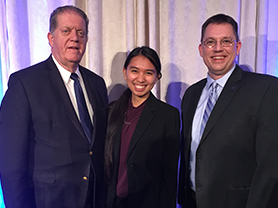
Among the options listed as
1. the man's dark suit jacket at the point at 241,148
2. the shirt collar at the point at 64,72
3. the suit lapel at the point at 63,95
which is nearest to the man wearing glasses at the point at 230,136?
the man's dark suit jacket at the point at 241,148

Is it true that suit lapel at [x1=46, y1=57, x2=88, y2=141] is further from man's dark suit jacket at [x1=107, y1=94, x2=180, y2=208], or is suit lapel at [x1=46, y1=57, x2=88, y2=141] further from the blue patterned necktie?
the blue patterned necktie

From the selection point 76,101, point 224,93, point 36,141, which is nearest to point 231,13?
point 224,93

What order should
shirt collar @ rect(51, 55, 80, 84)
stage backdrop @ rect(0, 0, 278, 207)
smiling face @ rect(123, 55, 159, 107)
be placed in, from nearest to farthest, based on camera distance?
shirt collar @ rect(51, 55, 80, 84) < smiling face @ rect(123, 55, 159, 107) < stage backdrop @ rect(0, 0, 278, 207)

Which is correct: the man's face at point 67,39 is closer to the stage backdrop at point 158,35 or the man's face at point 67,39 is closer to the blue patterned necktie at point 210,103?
the stage backdrop at point 158,35

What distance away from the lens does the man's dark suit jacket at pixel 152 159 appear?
161 cm

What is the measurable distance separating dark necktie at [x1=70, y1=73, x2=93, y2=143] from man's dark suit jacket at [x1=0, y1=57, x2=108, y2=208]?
47 millimetres

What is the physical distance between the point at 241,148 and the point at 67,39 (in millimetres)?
1323

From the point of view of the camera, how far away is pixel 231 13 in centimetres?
246

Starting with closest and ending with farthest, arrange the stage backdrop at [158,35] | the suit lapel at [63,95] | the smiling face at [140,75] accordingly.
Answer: the suit lapel at [63,95] → the smiling face at [140,75] → the stage backdrop at [158,35]

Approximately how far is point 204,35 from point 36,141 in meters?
1.37

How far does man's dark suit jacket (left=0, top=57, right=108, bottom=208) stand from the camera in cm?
138

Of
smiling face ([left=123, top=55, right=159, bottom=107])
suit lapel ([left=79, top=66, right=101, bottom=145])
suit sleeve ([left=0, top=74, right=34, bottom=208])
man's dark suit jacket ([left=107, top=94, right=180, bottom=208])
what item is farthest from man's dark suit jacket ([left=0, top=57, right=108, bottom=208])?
smiling face ([left=123, top=55, right=159, bottom=107])

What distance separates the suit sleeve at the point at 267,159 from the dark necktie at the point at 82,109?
3.54ft

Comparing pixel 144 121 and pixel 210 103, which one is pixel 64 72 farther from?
pixel 210 103
